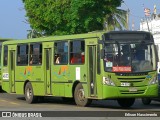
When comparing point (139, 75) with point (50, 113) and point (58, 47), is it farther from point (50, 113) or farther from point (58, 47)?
point (50, 113)

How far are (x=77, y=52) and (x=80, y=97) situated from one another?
1755 millimetres

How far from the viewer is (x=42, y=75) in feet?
85.6

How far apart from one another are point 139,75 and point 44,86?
520 centimetres

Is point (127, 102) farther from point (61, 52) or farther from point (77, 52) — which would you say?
point (61, 52)

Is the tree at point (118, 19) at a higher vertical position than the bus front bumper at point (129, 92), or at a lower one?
higher

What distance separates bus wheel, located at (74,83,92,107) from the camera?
23.2 meters

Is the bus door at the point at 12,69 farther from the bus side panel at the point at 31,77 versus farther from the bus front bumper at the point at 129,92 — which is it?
the bus front bumper at the point at 129,92

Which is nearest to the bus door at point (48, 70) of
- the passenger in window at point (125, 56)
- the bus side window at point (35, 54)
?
the bus side window at point (35, 54)

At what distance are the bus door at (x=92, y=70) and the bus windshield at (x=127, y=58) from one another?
0.72 m

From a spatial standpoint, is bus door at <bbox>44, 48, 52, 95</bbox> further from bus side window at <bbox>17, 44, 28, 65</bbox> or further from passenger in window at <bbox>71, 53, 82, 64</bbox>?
passenger in window at <bbox>71, 53, 82, 64</bbox>

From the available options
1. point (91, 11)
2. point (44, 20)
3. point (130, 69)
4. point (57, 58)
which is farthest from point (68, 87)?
point (44, 20)

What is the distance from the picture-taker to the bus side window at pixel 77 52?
76.8 ft

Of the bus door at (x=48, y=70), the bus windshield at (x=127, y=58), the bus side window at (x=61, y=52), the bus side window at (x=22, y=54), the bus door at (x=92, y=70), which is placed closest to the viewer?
the bus windshield at (x=127, y=58)

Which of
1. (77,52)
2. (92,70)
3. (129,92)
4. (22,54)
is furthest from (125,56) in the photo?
(22,54)
